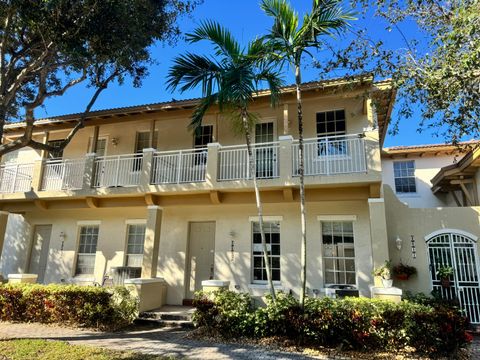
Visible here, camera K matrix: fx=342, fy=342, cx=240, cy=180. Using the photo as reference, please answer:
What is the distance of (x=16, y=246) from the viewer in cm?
1465

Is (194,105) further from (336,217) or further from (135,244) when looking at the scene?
(336,217)

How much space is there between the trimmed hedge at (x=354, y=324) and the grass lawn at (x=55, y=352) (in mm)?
2369

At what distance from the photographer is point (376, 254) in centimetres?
930

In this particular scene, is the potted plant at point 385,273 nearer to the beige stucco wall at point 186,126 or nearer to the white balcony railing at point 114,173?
the beige stucco wall at point 186,126

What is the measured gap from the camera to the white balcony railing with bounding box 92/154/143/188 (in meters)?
12.3

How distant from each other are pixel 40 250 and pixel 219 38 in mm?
11532

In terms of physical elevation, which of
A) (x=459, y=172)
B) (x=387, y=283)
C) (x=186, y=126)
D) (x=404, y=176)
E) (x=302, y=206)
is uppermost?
(x=186, y=126)

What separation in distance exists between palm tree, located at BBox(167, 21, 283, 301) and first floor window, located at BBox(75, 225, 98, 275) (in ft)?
23.4

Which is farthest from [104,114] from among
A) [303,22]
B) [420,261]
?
[420,261]

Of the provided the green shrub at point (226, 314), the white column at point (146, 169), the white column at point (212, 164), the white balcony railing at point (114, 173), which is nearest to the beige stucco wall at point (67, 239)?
the white balcony railing at point (114, 173)

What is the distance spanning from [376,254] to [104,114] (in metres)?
10.5

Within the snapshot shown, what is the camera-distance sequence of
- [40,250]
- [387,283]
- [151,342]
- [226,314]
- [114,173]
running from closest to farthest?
[151,342]
[226,314]
[387,283]
[114,173]
[40,250]

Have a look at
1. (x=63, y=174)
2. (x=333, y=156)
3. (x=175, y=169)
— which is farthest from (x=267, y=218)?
(x=63, y=174)

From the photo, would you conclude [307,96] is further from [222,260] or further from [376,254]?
[222,260]
